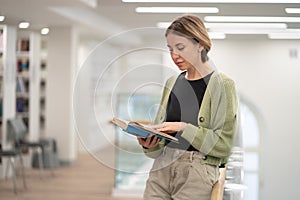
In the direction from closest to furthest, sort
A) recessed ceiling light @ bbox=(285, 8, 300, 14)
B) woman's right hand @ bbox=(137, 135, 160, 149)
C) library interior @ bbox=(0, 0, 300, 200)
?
woman's right hand @ bbox=(137, 135, 160, 149), library interior @ bbox=(0, 0, 300, 200), recessed ceiling light @ bbox=(285, 8, 300, 14)

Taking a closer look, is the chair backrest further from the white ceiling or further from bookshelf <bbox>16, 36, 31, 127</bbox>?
the white ceiling

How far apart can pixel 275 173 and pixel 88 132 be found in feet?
4.70

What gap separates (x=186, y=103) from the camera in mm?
1521

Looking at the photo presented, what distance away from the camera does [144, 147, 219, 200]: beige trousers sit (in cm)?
154

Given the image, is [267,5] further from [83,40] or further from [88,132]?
[83,40]

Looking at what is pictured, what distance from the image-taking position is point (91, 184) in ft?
17.3

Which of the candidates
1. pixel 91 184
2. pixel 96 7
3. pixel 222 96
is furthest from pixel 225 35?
pixel 91 184

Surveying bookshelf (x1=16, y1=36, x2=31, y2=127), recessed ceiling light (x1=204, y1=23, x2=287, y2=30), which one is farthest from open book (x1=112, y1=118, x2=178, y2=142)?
bookshelf (x1=16, y1=36, x2=31, y2=127)

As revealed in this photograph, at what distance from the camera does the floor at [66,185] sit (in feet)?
15.2

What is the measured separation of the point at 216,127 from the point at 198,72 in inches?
7.0

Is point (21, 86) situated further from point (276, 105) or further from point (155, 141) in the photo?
point (155, 141)

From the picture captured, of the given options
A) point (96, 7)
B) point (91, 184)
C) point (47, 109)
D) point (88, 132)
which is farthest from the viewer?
point (47, 109)

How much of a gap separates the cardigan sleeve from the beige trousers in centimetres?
5

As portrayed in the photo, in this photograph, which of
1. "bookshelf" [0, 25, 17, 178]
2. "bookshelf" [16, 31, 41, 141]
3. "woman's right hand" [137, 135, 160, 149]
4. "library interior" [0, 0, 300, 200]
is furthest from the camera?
"bookshelf" [16, 31, 41, 141]
